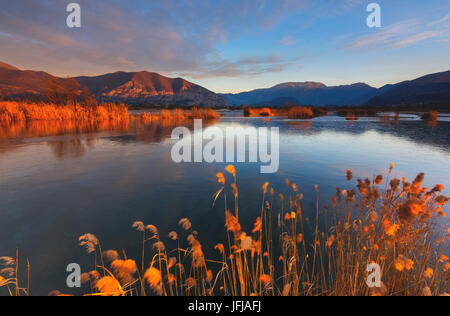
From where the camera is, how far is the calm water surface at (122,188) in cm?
398

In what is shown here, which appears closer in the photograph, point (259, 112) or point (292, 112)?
point (292, 112)

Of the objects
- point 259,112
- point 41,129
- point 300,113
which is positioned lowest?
point 41,129

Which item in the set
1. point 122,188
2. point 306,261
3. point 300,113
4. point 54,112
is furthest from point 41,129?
point 300,113

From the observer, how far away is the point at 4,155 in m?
10.2

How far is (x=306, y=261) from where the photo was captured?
347 centimetres

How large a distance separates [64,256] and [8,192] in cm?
463

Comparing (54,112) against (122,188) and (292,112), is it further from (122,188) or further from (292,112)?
Answer: (292,112)

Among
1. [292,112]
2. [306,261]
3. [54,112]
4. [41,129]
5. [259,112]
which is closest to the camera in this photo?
[306,261]

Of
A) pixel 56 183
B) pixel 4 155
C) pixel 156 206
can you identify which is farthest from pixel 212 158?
pixel 4 155

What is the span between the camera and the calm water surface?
3977mm

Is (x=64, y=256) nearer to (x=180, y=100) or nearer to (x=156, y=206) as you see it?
(x=156, y=206)

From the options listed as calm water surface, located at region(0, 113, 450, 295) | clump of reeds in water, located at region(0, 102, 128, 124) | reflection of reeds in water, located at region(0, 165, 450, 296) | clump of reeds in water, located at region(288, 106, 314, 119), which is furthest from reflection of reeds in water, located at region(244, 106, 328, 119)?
reflection of reeds in water, located at region(0, 165, 450, 296)

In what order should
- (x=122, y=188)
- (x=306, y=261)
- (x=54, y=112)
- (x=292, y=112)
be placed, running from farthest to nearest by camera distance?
(x=292, y=112) < (x=54, y=112) < (x=122, y=188) < (x=306, y=261)

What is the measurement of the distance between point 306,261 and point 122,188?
6041 millimetres
